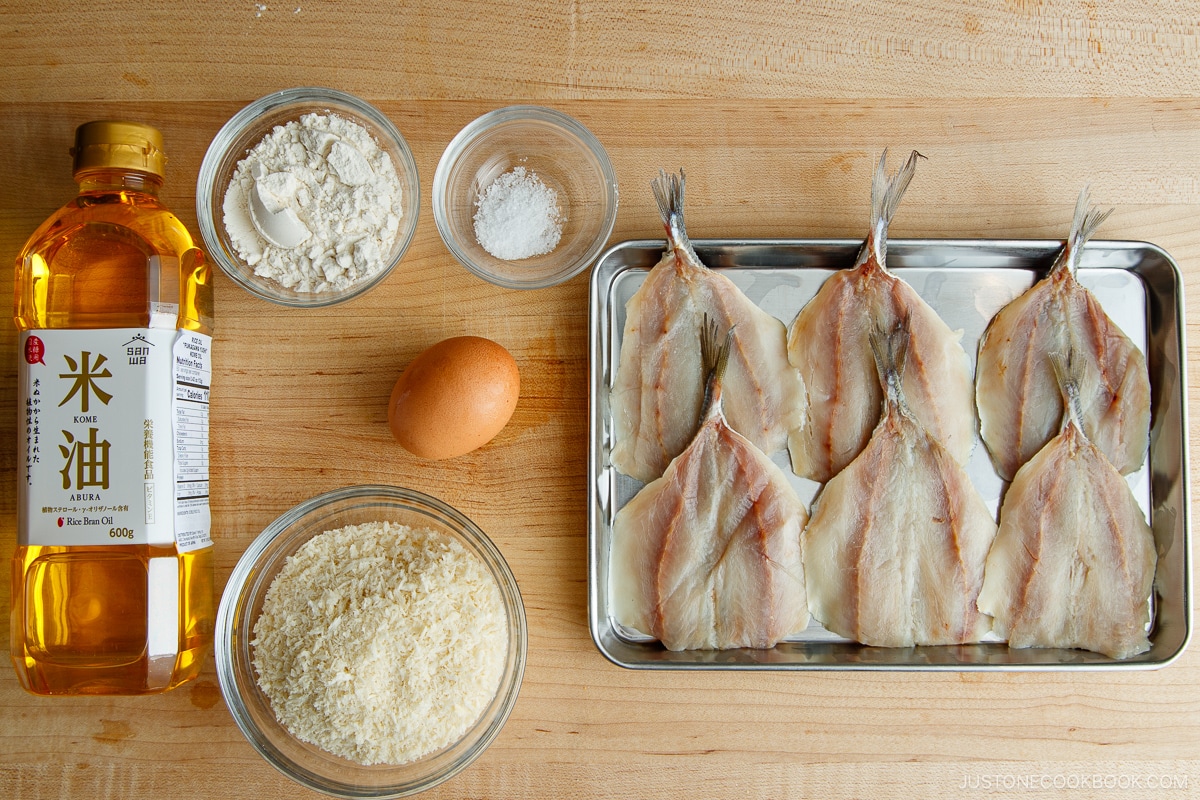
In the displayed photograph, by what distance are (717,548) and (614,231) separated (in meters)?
0.52

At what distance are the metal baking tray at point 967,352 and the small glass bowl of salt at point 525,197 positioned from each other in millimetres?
80

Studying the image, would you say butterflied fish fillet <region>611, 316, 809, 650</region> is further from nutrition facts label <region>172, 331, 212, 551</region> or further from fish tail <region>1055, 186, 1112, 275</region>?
nutrition facts label <region>172, 331, 212, 551</region>

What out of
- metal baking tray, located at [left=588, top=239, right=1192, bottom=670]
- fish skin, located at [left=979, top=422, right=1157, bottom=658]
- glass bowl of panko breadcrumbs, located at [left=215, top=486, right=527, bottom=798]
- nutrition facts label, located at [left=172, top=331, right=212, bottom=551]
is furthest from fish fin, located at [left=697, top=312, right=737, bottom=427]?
nutrition facts label, located at [left=172, top=331, right=212, bottom=551]

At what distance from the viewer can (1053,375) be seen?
1150mm

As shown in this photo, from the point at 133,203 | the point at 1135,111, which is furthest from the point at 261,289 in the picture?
the point at 1135,111

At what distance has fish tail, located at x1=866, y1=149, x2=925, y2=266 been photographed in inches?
43.4

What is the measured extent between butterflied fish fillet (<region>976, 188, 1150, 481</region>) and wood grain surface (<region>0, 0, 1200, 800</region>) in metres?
0.12

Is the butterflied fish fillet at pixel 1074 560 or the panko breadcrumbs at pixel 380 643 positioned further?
the butterflied fish fillet at pixel 1074 560

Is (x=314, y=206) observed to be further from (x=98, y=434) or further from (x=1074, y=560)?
(x=1074, y=560)

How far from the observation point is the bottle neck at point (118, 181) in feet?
3.41

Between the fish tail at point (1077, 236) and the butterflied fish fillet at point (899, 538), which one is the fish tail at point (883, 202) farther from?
the fish tail at point (1077, 236)

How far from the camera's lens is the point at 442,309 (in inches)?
46.8

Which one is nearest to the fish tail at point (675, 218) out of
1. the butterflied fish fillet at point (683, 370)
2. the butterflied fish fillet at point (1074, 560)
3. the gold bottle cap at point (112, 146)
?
the butterflied fish fillet at point (683, 370)

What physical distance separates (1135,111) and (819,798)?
121 centimetres
